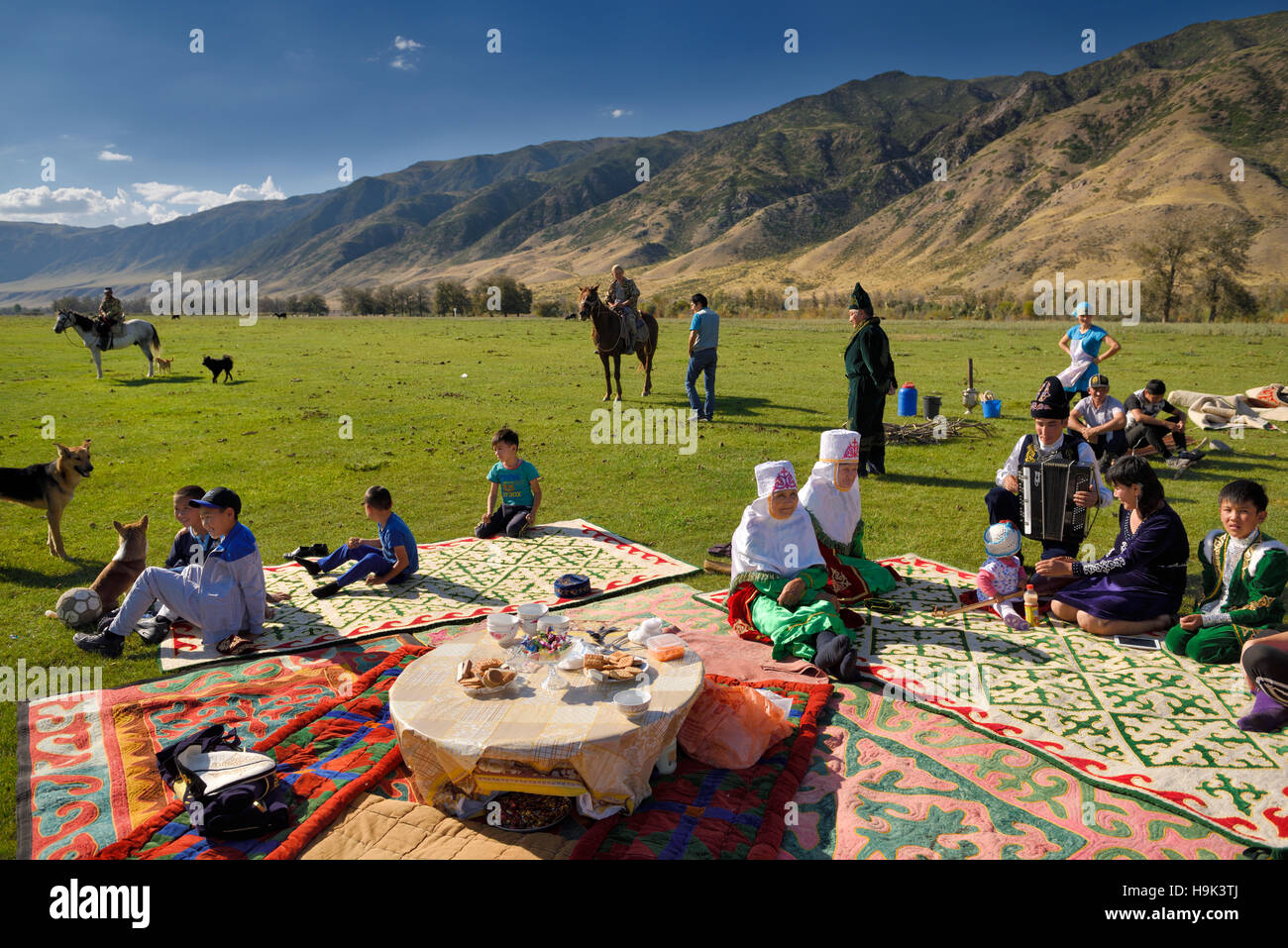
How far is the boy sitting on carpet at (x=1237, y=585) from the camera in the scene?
5664 millimetres

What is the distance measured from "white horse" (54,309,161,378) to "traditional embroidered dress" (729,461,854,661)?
88.8 feet

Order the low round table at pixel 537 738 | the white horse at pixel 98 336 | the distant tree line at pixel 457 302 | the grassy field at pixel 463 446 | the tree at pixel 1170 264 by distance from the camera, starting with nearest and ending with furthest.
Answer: the low round table at pixel 537 738, the grassy field at pixel 463 446, the white horse at pixel 98 336, the tree at pixel 1170 264, the distant tree line at pixel 457 302

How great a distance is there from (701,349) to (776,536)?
10.6m

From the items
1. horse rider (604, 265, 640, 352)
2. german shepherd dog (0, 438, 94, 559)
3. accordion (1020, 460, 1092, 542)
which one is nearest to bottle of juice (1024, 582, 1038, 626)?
accordion (1020, 460, 1092, 542)

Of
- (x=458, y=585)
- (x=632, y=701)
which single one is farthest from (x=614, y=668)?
(x=458, y=585)

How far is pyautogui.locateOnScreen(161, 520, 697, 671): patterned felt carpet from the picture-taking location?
23.0 ft

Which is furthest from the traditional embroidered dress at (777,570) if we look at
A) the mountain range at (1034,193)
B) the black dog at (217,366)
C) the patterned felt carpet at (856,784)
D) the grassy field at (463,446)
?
the mountain range at (1034,193)

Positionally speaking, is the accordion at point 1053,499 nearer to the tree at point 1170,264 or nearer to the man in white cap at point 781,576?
the man in white cap at point 781,576

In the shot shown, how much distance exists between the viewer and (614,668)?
4488 millimetres

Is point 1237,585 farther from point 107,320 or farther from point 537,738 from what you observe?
point 107,320

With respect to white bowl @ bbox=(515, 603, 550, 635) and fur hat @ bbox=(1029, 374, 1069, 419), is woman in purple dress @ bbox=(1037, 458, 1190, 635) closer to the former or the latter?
fur hat @ bbox=(1029, 374, 1069, 419)
